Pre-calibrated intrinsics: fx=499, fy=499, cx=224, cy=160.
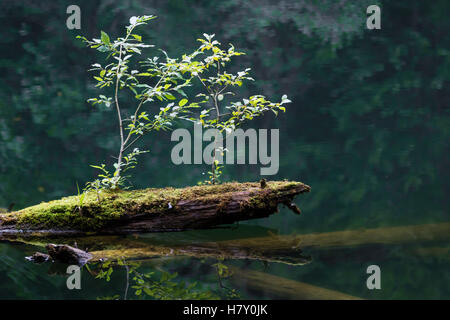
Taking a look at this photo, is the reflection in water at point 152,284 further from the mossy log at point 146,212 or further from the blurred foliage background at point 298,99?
the blurred foliage background at point 298,99

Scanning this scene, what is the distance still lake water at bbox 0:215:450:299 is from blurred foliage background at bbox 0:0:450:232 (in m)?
0.60

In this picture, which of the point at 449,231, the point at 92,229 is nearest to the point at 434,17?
the point at 449,231

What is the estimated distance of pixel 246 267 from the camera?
376 centimetres

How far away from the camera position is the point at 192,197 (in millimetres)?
4473

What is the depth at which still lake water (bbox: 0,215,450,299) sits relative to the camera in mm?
3391

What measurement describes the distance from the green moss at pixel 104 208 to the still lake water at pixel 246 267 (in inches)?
7.9

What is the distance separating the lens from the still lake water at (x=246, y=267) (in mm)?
3391

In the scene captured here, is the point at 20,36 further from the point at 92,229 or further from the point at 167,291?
the point at 167,291

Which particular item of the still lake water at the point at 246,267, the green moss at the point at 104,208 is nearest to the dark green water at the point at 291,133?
the still lake water at the point at 246,267

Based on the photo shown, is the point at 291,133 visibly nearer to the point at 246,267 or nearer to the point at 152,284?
the point at 246,267

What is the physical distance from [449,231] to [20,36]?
35.0ft

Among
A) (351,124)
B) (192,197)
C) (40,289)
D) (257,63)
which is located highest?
(257,63)

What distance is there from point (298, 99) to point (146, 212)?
21.7ft

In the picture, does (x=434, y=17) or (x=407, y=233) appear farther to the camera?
(x=434, y=17)
